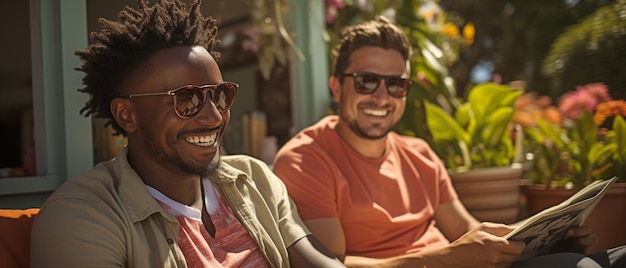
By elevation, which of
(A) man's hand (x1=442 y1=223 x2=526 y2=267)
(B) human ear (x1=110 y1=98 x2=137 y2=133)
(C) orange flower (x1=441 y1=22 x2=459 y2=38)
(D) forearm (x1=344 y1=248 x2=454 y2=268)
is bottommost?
(D) forearm (x1=344 y1=248 x2=454 y2=268)

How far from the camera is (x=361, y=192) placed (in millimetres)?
2516

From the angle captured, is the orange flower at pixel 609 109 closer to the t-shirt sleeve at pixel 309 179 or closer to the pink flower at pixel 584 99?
the pink flower at pixel 584 99

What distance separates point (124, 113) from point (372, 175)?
1.19m

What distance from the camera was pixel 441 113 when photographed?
3463 millimetres

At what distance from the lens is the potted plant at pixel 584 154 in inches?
109

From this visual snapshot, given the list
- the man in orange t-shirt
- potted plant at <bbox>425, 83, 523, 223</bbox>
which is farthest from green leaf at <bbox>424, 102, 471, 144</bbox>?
the man in orange t-shirt

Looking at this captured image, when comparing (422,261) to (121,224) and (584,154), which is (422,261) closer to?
(121,224)

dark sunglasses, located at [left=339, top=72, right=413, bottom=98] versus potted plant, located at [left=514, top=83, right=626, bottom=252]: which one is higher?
dark sunglasses, located at [left=339, top=72, right=413, bottom=98]

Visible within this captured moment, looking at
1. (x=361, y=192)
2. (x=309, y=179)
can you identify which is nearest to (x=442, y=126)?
(x=361, y=192)

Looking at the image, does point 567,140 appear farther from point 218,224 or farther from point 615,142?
point 218,224

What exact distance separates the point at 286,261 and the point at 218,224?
0.27m

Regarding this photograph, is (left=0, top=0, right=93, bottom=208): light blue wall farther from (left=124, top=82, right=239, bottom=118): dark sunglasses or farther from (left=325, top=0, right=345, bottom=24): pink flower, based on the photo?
(left=325, top=0, right=345, bottom=24): pink flower

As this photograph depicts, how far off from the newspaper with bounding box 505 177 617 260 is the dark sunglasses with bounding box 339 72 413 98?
86 cm

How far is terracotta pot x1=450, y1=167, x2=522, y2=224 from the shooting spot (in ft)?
10.9
